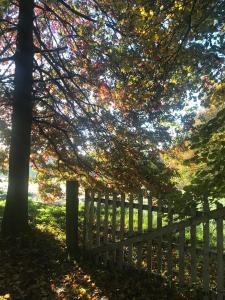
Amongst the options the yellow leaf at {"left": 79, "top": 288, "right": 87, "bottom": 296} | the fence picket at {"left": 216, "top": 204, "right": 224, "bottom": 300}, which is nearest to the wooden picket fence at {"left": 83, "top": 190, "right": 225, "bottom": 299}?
the fence picket at {"left": 216, "top": 204, "right": 224, "bottom": 300}

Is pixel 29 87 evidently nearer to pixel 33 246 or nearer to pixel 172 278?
pixel 33 246

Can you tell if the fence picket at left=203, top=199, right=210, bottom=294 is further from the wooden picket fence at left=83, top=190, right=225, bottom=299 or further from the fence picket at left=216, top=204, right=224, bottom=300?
the fence picket at left=216, top=204, right=224, bottom=300

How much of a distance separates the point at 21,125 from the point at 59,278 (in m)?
4.28

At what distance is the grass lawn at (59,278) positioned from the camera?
6.06 metres

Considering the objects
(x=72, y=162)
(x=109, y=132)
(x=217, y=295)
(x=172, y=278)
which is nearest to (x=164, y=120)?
(x=109, y=132)

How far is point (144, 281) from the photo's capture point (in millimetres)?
6488

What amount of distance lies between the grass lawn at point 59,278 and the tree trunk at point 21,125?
35.1 inches

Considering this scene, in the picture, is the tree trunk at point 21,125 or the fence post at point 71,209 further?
the tree trunk at point 21,125

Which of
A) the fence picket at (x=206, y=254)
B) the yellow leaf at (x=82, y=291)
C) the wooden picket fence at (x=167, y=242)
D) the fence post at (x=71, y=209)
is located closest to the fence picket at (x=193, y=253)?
the wooden picket fence at (x=167, y=242)

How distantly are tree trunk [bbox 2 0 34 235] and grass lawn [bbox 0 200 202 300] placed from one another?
0.89m

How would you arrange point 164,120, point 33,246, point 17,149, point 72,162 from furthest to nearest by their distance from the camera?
point 72,162 → point 164,120 → point 17,149 → point 33,246

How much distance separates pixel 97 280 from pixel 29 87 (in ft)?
17.7

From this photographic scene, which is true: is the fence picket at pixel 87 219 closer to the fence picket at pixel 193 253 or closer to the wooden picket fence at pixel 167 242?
the wooden picket fence at pixel 167 242

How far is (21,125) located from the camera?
9.45m
